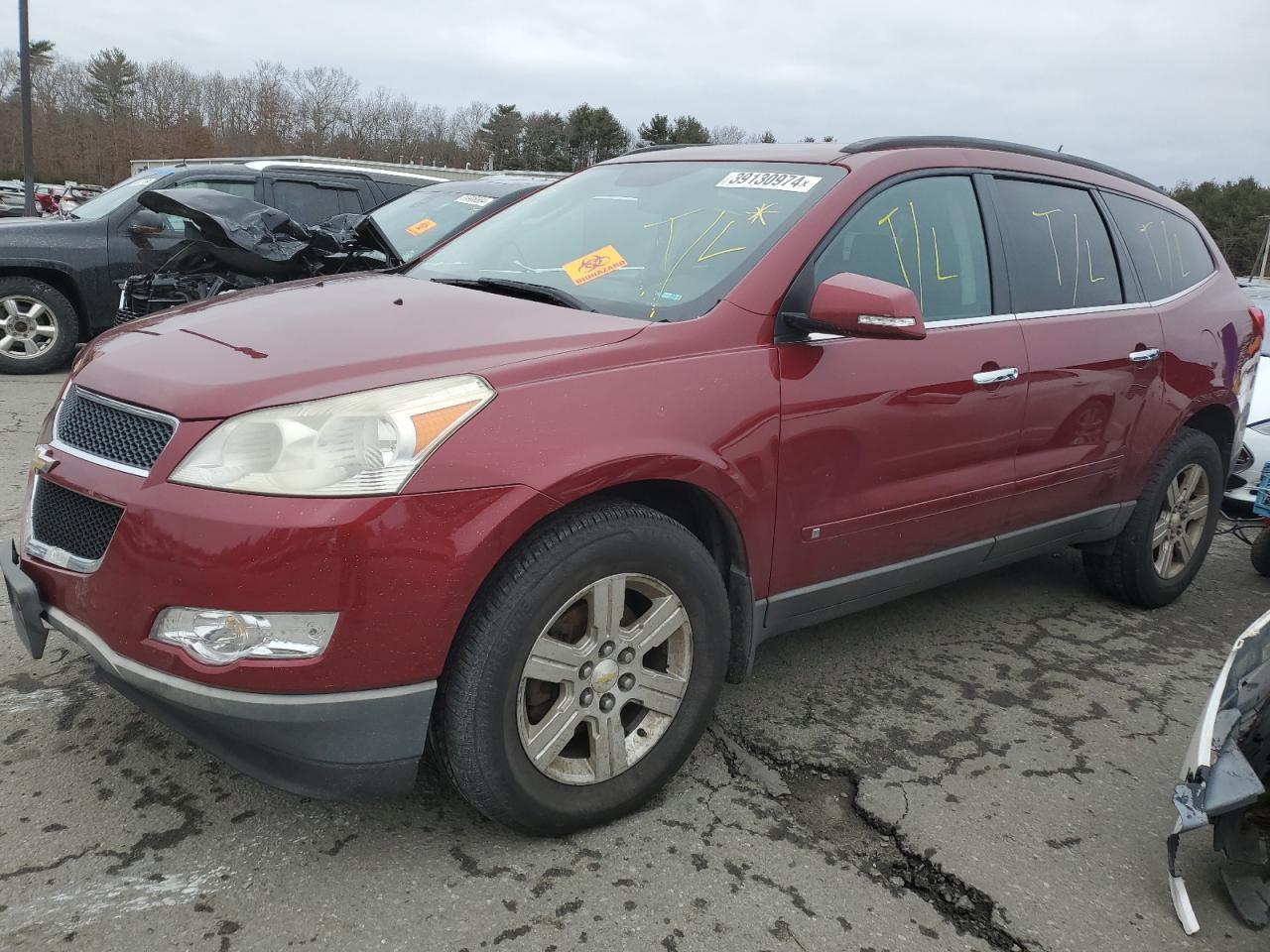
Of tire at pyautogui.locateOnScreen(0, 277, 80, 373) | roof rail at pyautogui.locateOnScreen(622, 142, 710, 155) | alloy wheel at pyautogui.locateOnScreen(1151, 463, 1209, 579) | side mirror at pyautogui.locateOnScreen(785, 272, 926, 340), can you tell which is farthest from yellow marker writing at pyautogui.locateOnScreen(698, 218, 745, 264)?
tire at pyautogui.locateOnScreen(0, 277, 80, 373)

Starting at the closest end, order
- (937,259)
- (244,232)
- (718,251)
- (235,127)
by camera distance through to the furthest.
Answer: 1. (718,251)
2. (937,259)
3. (244,232)
4. (235,127)

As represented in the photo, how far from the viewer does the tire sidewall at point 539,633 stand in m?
2.17

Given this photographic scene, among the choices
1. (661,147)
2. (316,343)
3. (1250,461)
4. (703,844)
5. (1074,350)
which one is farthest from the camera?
(1250,461)

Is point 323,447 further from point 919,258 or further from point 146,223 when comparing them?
point 146,223

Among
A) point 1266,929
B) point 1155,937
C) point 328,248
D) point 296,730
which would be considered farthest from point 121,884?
point 328,248

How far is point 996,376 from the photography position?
10.5 feet

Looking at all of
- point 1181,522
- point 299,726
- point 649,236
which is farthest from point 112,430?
point 1181,522

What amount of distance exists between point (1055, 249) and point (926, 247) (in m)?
0.76

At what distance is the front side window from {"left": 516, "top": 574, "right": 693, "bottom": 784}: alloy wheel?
3.58ft

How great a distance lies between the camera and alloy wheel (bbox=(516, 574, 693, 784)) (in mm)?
2307

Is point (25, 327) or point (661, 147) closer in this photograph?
point (661, 147)

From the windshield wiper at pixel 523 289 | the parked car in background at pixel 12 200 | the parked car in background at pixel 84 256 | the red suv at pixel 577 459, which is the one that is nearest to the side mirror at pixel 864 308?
the red suv at pixel 577 459

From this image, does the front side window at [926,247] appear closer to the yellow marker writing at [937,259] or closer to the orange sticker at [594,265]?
the yellow marker writing at [937,259]

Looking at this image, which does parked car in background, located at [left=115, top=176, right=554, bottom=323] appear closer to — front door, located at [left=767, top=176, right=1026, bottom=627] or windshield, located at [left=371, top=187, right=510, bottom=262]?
windshield, located at [left=371, top=187, right=510, bottom=262]
